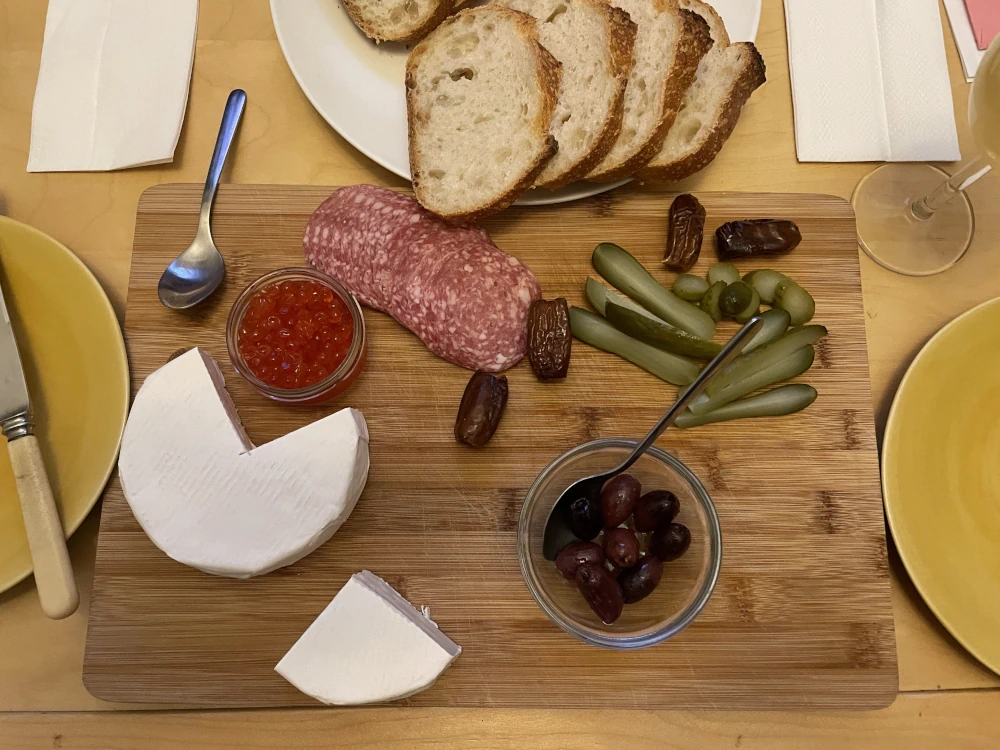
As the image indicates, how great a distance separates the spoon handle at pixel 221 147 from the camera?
1494 millimetres

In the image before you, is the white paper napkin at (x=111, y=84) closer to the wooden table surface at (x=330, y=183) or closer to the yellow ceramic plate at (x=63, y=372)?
the wooden table surface at (x=330, y=183)

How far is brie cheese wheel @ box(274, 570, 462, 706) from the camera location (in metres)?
1.24

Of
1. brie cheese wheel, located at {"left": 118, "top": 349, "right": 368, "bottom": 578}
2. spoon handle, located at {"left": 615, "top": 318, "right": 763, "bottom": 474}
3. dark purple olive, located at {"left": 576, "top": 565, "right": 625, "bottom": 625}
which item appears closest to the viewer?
spoon handle, located at {"left": 615, "top": 318, "right": 763, "bottom": 474}

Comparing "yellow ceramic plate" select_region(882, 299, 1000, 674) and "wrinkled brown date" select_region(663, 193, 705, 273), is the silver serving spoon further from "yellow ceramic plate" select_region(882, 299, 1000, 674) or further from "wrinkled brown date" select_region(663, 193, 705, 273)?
"yellow ceramic plate" select_region(882, 299, 1000, 674)

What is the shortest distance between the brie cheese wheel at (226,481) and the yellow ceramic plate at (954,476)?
3.65ft

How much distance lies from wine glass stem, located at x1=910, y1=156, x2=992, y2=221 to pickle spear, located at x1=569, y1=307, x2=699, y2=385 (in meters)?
0.71

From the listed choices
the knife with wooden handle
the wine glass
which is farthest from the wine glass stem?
the knife with wooden handle

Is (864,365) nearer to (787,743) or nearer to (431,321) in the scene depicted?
(787,743)

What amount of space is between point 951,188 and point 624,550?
1123mm

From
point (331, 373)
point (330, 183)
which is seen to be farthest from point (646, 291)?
point (330, 183)

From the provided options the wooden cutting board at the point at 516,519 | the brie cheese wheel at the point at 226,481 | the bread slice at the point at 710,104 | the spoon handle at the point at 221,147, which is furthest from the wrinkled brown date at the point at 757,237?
the spoon handle at the point at 221,147

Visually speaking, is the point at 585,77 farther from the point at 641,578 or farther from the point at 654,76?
the point at 641,578

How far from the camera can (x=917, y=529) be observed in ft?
4.62

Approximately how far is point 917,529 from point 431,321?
108 cm
